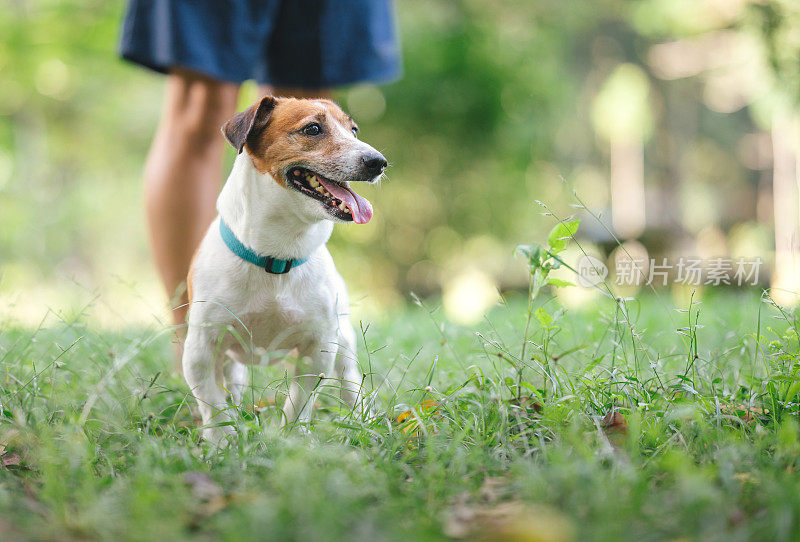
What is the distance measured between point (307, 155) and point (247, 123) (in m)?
0.23

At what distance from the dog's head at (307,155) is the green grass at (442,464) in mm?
709

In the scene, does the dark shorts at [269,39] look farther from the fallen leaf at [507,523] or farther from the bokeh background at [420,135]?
the bokeh background at [420,135]

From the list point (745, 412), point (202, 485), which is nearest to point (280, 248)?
point (202, 485)

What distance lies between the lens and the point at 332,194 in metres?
2.40

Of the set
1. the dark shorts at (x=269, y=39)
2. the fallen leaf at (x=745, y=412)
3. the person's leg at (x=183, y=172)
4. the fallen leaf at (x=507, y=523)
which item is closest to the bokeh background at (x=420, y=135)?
the dark shorts at (x=269, y=39)

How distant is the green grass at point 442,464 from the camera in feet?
3.97

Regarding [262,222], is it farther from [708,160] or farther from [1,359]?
[708,160]

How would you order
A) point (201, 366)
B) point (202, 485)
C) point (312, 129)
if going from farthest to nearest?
point (312, 129), point (201, 366), point (202, 485)

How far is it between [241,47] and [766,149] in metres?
25.4

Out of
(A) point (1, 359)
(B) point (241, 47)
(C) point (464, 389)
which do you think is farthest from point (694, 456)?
(B) point (241, 47)

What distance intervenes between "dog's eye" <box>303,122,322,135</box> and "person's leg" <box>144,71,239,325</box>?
0.63 metres

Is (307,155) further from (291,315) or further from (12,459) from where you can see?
(12,459)

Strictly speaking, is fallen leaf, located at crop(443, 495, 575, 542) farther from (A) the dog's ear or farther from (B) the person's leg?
(B) the person's leg

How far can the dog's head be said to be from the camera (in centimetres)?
237
